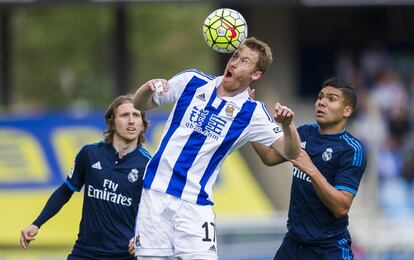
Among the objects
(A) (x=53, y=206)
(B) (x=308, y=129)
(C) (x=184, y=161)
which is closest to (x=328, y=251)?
(B) (x=308, y=129)

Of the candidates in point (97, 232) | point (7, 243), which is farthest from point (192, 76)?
point (7, 243)

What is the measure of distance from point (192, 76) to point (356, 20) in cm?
1300

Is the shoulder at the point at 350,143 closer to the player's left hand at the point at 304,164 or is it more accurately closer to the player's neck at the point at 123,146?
the player's left hand at the point at 304,164

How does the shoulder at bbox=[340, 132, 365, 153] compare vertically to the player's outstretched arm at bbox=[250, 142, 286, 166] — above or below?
above

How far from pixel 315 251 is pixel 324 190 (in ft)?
1.97

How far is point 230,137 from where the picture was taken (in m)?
8.09

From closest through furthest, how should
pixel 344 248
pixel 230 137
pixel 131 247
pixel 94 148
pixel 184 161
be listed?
pixel 184 161 → pixel 230 137 → pixel 131 247 → pixel 344 248 → pixel 94 148

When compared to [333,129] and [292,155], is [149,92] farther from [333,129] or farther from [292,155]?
[333,129]

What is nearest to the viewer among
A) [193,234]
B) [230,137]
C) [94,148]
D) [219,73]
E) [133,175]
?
[193,234]

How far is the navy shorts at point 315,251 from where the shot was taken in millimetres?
8398

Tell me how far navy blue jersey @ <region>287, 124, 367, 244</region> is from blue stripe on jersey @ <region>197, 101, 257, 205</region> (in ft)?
2.03

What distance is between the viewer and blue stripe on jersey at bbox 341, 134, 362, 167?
8.35 meters

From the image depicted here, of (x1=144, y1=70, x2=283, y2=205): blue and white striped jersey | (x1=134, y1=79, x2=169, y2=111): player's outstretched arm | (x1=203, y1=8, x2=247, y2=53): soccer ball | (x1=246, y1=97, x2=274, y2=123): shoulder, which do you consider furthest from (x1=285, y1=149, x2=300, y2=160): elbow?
(x1=134, y1=79, x2=169, y2=111): player's outstretched arm

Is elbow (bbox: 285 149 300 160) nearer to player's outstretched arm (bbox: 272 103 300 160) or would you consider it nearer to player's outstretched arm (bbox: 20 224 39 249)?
player's outstretched arm (bbox: 272 103 300 160)
